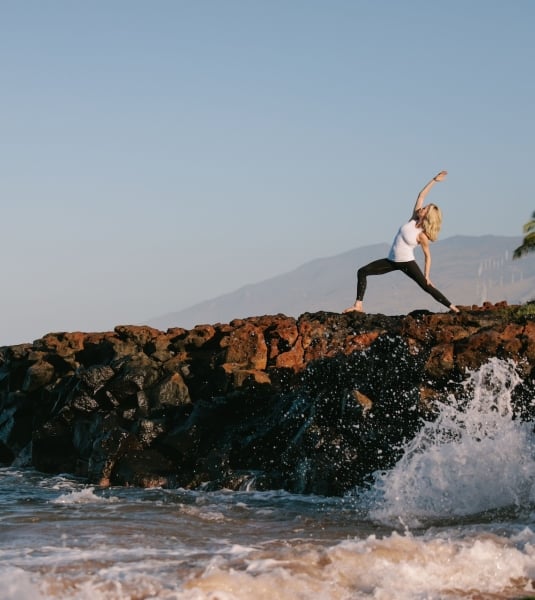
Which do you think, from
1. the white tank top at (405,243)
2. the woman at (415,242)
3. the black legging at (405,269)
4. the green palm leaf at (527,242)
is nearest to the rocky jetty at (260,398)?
the black legging at (405,269)

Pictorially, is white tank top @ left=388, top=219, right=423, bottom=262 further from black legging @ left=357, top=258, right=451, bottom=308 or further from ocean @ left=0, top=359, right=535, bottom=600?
→ ocean @ left=0, top=359, right=535, bottom=600

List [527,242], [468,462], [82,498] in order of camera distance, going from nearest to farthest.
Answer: [468,462]
[82,498]
[527,242]

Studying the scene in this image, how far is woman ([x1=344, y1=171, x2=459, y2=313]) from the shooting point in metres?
16.0

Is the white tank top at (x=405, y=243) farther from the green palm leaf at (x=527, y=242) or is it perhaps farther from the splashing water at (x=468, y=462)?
the green palm leaf at (x=527, y=242)

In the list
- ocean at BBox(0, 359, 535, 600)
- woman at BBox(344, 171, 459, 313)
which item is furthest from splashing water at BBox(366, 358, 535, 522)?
woman at BBox(344, 171, 459, 313)

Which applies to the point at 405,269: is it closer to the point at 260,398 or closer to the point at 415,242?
the point at 415,242

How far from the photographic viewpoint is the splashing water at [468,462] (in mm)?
11031

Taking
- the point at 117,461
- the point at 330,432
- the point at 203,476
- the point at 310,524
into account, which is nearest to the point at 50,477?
the point at 117,461

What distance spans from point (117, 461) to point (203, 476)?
1507 millimetres

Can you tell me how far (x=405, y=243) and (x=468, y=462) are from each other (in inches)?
201

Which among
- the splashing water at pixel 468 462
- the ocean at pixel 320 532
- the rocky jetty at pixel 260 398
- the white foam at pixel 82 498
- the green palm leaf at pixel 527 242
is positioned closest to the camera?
the ocean at pixel 320 532

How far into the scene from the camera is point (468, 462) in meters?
11.9

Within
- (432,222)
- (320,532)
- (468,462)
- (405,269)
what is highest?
(432,222)

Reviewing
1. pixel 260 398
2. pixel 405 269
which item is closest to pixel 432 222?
pixel 405 269
